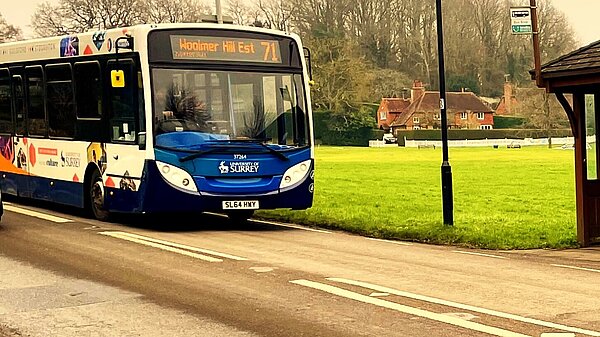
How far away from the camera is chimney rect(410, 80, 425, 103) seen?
4124 inches

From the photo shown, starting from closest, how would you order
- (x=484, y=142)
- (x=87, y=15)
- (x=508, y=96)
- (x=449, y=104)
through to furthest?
(x=87, y=15)
(x=484, y=142)
(x=508, y=96)
(x=449, y=104)

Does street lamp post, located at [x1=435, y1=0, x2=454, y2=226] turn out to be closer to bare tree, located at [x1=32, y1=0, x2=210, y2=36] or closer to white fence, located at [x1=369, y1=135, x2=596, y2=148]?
bare tree, located at [x1=32, y1=0, x2=210, y2=36]

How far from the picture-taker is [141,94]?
53.5ft

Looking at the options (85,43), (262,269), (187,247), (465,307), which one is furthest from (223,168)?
(465,307)

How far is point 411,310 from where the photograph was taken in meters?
8.86

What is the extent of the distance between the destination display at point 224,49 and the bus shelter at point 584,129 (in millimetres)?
4553

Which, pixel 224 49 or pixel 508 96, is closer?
pixel 224 49

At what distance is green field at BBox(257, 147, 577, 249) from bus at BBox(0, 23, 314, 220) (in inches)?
84.5

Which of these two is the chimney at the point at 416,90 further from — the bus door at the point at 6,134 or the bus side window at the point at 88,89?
the bus side window at the point at 88,89

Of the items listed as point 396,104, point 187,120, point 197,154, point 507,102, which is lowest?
point 197,154

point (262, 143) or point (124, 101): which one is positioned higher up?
point (124, 101)

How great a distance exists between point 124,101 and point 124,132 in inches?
20.4

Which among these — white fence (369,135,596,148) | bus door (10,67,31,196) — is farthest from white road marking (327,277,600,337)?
white fence (369,135,596,148)

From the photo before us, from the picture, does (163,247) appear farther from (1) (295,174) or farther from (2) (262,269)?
(1) (295,174)
